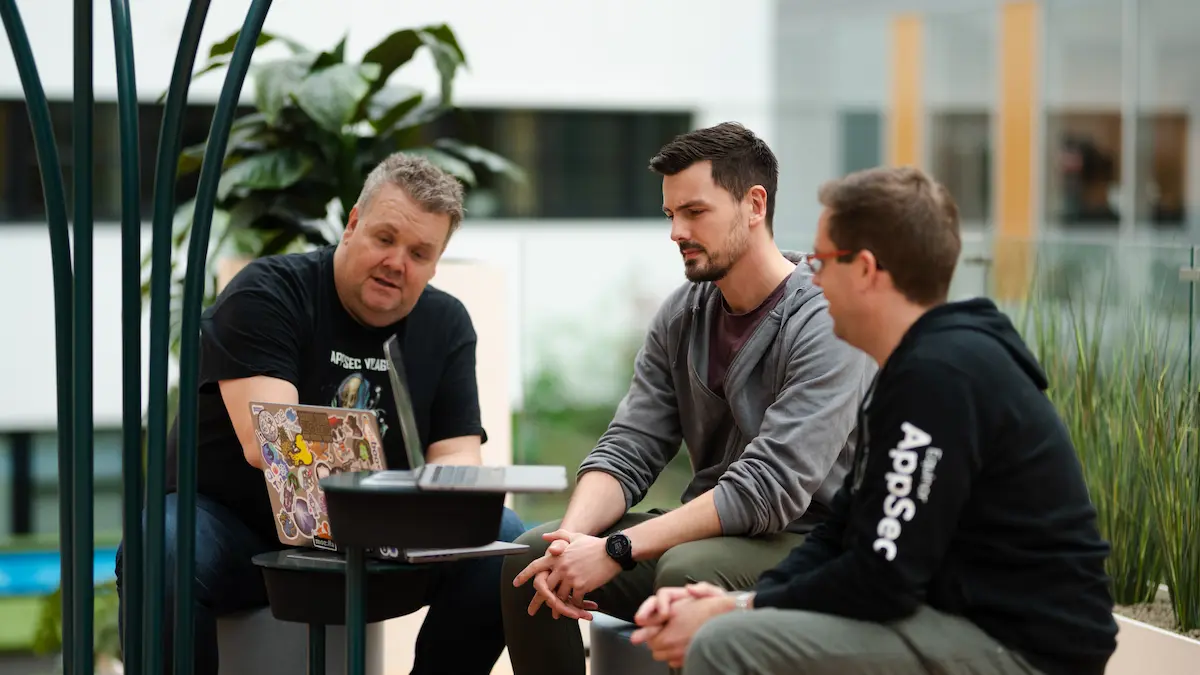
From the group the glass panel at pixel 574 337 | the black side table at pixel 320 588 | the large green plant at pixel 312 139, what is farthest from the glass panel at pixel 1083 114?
the black side table at pixel 320 588

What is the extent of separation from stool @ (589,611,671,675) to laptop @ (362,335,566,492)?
1.67ft

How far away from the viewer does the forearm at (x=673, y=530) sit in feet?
7.90

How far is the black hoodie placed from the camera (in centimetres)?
179

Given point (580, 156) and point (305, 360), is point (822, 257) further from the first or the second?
point (580, 156)

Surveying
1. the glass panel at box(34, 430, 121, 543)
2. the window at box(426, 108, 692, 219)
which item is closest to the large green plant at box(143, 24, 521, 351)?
the glass panel at box(34, 430, 121, 543)

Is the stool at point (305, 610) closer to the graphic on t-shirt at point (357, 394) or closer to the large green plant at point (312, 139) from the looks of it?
the graphic on t-shirt at point (357, 394)

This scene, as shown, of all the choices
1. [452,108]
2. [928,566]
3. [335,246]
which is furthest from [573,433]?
[928,566]

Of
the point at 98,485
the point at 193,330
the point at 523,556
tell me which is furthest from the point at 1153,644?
the point at 98,485

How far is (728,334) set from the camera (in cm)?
262

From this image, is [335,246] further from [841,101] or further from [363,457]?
[841,101]

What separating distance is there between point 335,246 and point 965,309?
1.49m

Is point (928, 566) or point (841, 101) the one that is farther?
point (841, 101)

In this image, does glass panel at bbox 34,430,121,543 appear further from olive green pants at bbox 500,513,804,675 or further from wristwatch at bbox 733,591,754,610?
wristwatch at bbox 733,591,754,610

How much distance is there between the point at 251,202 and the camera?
3.99 meters
